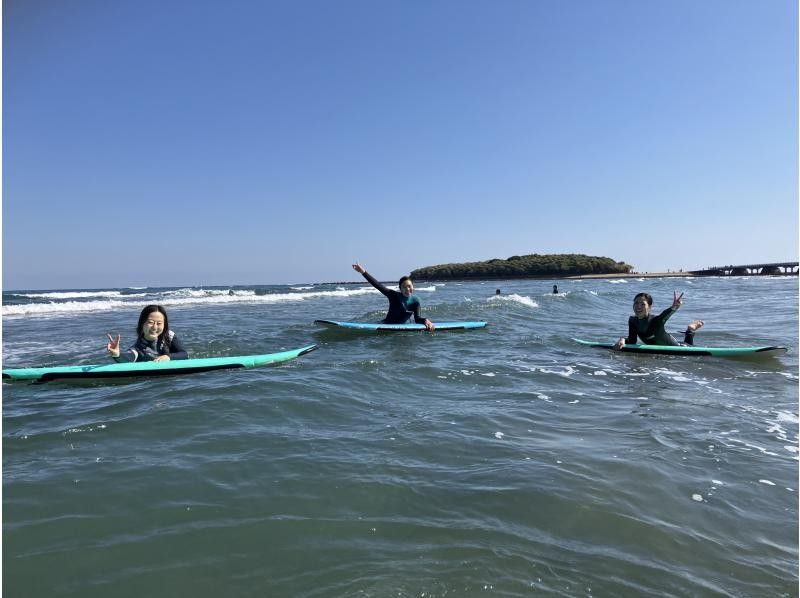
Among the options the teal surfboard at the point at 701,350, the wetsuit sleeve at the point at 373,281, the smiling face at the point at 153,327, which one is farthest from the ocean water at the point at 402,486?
the wetsuit sleeve at the point at 373,281

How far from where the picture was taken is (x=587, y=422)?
17.5 ft

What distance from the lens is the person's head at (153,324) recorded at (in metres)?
8.01

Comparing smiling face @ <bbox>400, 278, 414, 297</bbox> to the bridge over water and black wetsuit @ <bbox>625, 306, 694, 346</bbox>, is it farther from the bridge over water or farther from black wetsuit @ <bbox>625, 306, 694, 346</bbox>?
the bridge over water

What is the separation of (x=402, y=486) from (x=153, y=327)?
20.9 ft

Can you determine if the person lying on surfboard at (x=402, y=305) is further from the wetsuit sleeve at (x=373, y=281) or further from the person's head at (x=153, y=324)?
the person's head at (x=153, y=324)

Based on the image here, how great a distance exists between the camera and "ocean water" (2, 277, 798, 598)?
2.66 metres

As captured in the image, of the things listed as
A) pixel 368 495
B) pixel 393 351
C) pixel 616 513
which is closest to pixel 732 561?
pixel 616 513

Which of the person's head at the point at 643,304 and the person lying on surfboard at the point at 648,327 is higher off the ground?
the person's head at the point at 643,304

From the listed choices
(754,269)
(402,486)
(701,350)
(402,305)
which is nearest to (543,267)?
(754,269)

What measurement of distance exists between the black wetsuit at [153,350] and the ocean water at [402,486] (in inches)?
21.0

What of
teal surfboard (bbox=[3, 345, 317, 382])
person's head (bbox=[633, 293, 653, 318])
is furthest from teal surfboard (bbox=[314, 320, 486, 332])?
teal surfboard (bbox=[3, 345, 317, 382])

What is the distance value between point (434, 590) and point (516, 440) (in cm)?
238

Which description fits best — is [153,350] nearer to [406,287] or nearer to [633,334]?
[406,287]

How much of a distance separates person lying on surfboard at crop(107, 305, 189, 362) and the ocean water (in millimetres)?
570
